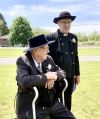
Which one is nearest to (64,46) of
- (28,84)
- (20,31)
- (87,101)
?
(28,84)

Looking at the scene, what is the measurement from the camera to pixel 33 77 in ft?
17.2

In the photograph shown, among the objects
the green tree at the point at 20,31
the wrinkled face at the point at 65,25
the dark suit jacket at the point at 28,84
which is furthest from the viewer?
the green tree at the point at 20,31

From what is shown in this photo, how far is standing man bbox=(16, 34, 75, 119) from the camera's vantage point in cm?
525

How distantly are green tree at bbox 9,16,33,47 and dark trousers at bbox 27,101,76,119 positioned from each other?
3566 inches

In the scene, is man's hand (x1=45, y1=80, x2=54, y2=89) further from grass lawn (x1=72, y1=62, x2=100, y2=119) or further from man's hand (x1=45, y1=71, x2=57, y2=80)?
grass lawn (x1=72, y1=62, x2=100, y2=119)

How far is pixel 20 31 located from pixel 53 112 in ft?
315

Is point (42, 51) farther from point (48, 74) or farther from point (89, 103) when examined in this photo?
point (89, 103)

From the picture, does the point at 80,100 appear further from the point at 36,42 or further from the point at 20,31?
the point at 20,31

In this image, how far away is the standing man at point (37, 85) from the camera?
17.2 ft

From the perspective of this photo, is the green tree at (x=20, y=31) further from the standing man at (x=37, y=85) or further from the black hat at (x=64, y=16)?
the standing man at (x=37, y=85)

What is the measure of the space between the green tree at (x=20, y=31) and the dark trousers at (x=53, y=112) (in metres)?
90.6

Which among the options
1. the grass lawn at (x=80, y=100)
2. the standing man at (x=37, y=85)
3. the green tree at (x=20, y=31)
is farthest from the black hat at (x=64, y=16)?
the green tree at (x=20, y=31)

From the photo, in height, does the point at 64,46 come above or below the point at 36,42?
below

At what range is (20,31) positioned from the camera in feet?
331
